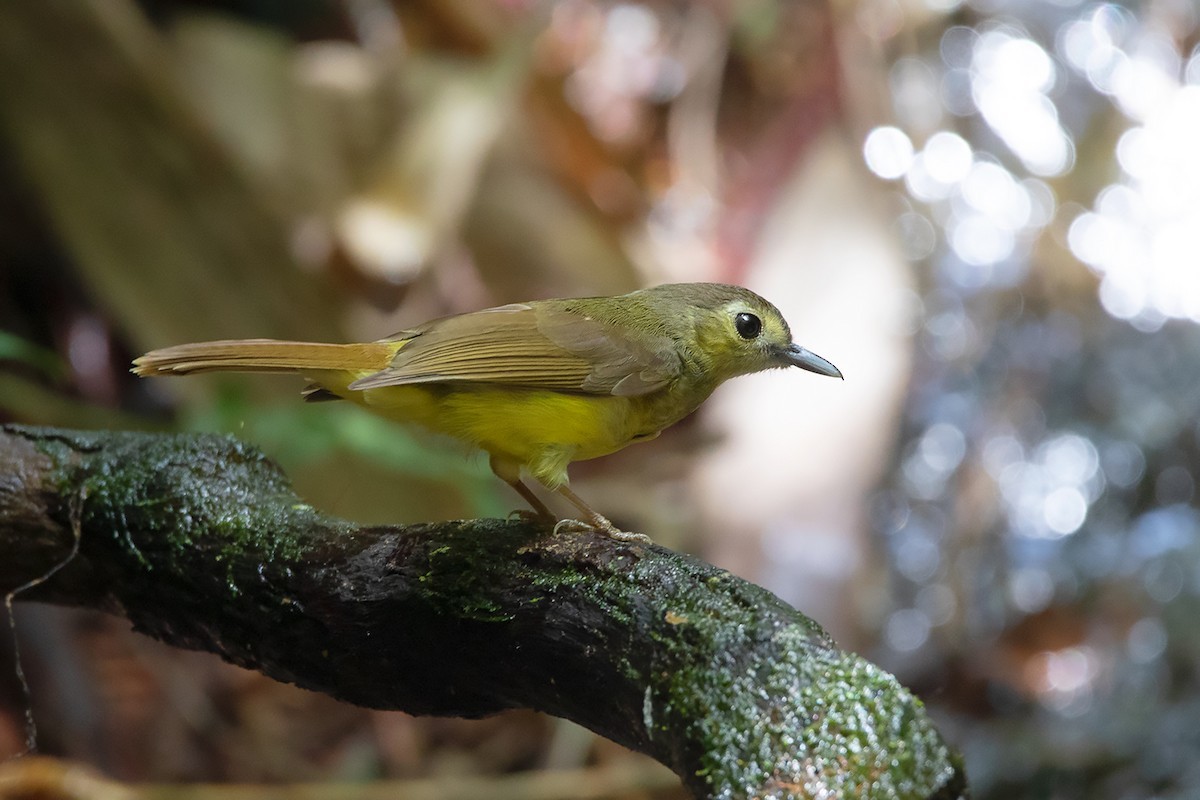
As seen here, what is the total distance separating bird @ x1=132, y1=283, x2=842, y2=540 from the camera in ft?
8.29

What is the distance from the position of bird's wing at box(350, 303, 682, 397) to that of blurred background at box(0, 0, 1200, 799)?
162 cm

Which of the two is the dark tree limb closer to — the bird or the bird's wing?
the bird

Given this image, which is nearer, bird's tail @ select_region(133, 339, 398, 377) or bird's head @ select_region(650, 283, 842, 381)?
bird's tail @ select_region(133, 339, 398, 377)

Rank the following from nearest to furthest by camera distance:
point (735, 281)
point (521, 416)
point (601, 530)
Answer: point (601, 530)
point (521, 416)
point (735, 281)

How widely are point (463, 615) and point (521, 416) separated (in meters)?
0.72

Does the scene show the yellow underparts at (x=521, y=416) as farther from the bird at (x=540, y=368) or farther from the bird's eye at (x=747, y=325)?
the bird's eye at (x=747, y=325)

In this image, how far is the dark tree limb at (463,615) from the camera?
Result: 1.58 meters

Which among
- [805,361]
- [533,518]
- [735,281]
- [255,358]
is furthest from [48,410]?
[735,281]

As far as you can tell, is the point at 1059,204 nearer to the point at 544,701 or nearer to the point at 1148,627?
the point at 1148,627

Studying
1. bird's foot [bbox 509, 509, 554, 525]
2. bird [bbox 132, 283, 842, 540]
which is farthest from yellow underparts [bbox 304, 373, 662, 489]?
bird's foot [bbox 509, 509, 554, 525]

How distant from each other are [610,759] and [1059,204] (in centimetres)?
497

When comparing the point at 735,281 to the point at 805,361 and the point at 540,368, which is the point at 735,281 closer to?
the point at 805,361

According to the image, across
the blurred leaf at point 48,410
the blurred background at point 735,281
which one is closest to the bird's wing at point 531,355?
the blurred background at point 735,281

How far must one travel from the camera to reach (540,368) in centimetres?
266
